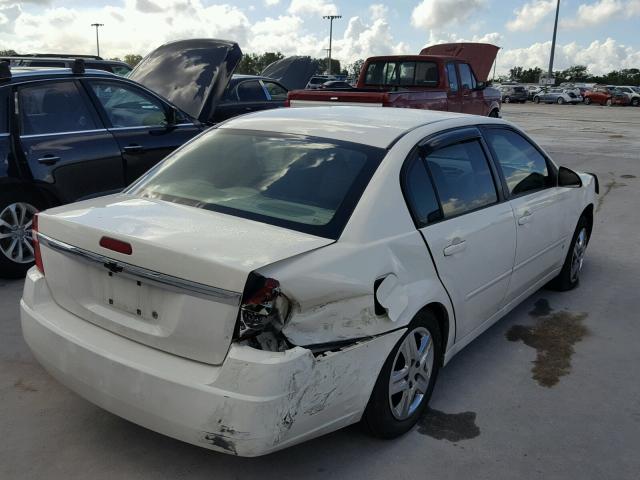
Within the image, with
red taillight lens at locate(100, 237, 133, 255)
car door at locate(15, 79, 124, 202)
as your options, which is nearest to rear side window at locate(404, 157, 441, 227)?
red taillight lens at locate(100, 237, 133, 255)

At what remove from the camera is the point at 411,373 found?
3.02 metres

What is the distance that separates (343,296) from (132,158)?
12.7 ft

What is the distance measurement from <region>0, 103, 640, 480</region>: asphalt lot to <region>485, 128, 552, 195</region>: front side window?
3.30 feet

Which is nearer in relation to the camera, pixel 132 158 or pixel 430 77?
pixel 132 158

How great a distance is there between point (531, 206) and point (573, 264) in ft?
4.13

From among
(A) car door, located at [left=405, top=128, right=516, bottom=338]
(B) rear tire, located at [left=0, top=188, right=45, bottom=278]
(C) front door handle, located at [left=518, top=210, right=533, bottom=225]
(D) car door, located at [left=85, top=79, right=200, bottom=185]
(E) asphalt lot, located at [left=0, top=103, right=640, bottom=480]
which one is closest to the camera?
(E) asphalt lot, located at [left=0, top=103, right=640, bottom=480]

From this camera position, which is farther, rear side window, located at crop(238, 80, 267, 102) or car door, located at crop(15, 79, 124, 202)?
rear side window, located at crop(238, 80, 267, 102)

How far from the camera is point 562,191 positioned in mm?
4680

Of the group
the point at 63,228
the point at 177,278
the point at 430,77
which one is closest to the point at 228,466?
the point at 177,278

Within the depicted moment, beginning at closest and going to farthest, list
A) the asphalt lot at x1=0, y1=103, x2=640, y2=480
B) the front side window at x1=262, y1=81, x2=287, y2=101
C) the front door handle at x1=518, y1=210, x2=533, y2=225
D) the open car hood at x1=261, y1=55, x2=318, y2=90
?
the asphalt lot at x1=0, y1=103, x2=640, y2=480
the front door handle at x1=518, y1=210, x2=533, y2=225
the front side window at x1=262, y1=81, x2=287, y2=101
the open car hood at x1=261, y1=55, x2=318, y2=90

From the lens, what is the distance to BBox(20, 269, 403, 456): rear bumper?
227 cm

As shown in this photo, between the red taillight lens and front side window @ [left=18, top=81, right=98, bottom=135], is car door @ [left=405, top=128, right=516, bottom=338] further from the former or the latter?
front side window @ [left=18, top=81, right=98, bottom=135]

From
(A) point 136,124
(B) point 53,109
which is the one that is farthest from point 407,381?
(A) point 136,124

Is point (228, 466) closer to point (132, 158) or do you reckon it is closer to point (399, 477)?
point (399, 477)
